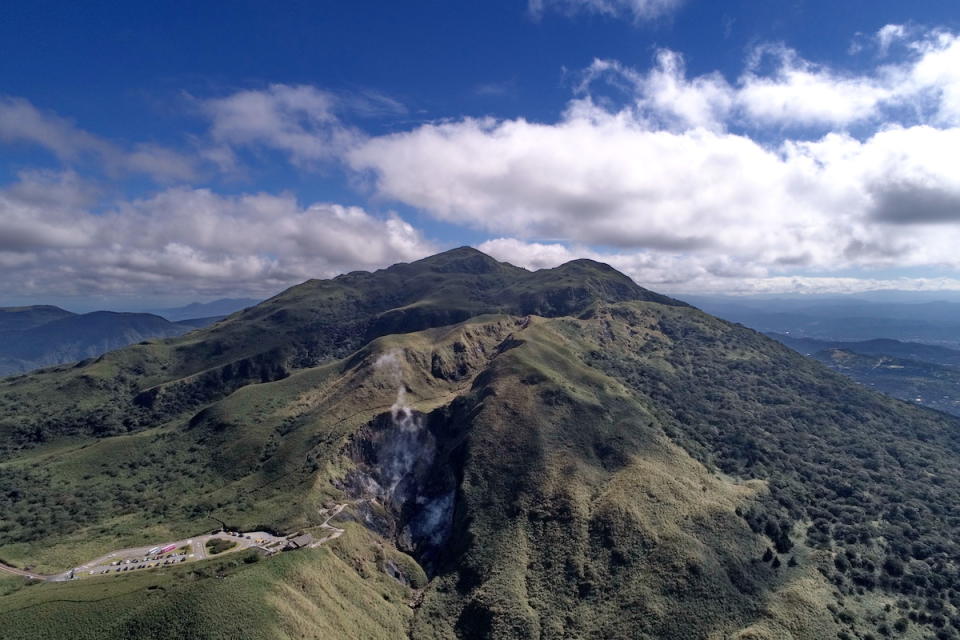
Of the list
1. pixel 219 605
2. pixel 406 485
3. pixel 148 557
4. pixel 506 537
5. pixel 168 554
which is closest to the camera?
pixel 219 605

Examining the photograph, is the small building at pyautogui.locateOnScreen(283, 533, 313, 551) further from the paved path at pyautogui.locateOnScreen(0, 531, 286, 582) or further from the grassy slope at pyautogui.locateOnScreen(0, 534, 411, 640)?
the grassy slope at pyautogui.locateOnScreen(0, 534, 411, 640)

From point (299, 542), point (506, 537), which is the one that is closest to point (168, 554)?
point (299, 542)

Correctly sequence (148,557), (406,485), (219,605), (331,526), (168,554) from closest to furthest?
(219,605), (148,557), (168,554), (331,526), (406,485)

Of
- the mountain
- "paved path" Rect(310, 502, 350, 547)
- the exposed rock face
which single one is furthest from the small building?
the exposed rock face

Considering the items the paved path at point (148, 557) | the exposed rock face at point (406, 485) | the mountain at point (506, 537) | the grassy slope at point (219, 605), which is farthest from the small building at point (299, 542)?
the exposed rock face at point (406, 485)

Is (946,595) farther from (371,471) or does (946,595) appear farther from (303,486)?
(303,486)

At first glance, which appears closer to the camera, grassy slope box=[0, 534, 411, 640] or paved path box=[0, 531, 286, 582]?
grassy slope box=[0, 534, 411, 640]

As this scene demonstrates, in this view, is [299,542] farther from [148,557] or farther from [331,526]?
[148,557]

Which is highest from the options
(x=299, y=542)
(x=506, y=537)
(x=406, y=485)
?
(x=299, y=542)

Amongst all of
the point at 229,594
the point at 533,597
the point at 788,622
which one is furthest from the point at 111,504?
the point at 788,622

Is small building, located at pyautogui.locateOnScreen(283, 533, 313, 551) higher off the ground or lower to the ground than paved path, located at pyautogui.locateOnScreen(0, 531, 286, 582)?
higher

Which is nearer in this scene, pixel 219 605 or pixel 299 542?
pixel 219 605

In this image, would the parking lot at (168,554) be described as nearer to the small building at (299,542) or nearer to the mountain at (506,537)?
the small building at (299,542)
